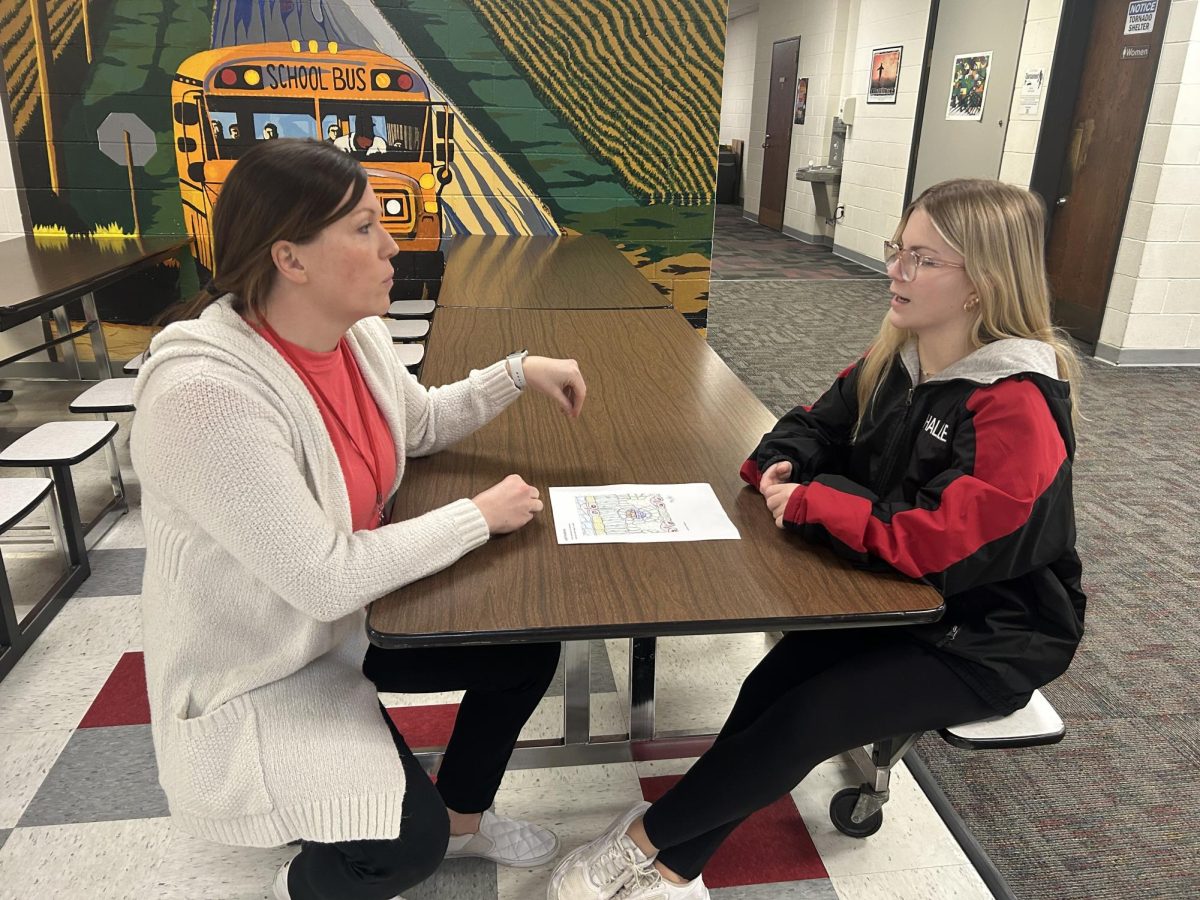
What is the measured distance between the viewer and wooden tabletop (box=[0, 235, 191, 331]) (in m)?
2.70

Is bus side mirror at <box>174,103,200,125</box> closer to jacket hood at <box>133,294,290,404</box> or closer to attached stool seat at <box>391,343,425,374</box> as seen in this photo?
attached stool seat at <box>391,343,425,374</box>

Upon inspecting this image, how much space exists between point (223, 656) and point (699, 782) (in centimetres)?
74

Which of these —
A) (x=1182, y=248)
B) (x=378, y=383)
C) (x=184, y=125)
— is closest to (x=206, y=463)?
(x=378, y=383)

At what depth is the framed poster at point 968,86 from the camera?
6.26m

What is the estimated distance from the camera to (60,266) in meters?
3.32

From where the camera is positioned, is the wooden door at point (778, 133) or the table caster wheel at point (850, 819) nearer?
the table caster wheel at point (850, 819)

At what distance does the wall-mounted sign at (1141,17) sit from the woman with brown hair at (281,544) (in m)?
5.30

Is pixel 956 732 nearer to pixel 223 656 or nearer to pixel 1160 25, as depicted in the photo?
pixel 223 656

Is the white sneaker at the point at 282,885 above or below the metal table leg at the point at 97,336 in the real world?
below

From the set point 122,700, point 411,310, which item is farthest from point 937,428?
point 411,310

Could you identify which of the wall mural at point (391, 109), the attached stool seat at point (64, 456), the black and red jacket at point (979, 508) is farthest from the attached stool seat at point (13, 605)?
the wall mural at point (391, 109)

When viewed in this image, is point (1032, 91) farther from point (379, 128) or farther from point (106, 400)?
point (106, 400)

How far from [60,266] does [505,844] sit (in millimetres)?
2917

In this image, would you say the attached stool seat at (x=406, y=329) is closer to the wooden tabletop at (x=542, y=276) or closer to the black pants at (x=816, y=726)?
the wooden tabletop at (x=542, y=276)
